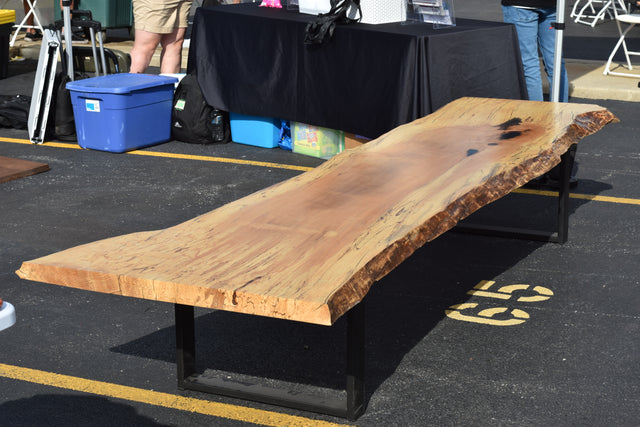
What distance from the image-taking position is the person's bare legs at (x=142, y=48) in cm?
911

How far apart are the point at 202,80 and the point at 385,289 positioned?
389 cm

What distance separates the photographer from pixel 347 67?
744cm

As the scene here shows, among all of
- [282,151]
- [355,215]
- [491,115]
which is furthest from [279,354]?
[282,151]

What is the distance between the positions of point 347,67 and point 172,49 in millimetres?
2550

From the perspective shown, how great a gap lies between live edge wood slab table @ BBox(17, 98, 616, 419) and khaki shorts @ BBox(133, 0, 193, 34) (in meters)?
4.29

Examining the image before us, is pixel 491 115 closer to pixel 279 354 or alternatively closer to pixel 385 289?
pixel 385 289

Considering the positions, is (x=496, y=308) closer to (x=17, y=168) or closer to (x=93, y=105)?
(x=17, y=168)

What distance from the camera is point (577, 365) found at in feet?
14.1

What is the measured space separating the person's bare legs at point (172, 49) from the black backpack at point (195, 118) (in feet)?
2.61

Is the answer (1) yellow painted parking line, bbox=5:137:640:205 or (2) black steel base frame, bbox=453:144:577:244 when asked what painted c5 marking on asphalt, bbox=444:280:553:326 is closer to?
(2) black steel base frame, bbox=453:144:577:244

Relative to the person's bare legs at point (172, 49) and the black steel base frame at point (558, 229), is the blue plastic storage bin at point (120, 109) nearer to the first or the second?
the person's bare legs at point (172, 49)

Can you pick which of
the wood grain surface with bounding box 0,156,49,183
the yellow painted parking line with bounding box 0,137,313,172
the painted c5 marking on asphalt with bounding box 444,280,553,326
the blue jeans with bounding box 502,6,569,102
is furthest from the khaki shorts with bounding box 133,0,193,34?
the painted c5 marking on asphalt with bounding box 444,280,553,326

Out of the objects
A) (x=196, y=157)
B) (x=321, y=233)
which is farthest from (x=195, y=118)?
(x=321, y=233)

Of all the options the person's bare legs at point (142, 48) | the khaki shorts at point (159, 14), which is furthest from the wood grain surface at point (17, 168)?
the khaki shorts at point (159, 14)
